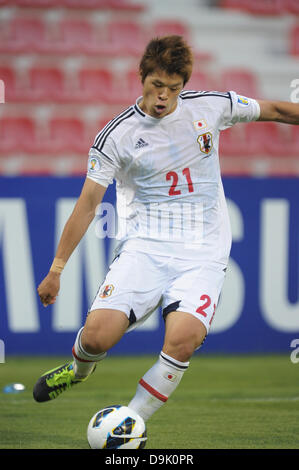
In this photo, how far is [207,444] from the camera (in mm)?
4145

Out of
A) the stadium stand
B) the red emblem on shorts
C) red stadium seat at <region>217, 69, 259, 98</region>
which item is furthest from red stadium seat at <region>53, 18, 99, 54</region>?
the red emblem on shorts

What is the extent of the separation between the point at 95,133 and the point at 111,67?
4.35 feet

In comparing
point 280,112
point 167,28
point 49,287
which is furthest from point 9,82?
point 49,287

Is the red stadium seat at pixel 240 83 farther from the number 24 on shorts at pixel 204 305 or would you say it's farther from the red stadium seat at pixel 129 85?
the number 24 on shorts at pixel 204 305

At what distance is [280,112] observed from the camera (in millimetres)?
4422

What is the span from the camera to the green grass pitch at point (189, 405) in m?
4.29

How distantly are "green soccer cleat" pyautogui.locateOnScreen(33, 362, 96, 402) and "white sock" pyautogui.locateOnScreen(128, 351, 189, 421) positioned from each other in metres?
0.74

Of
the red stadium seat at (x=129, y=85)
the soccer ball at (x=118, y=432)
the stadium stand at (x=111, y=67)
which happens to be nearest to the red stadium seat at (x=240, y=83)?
the stadium stand at (x=111, y=67)

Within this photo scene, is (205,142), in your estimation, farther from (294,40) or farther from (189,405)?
(294,40)

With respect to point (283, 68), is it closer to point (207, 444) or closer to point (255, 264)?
point (255, 264)

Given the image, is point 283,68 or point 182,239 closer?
point 182,239
